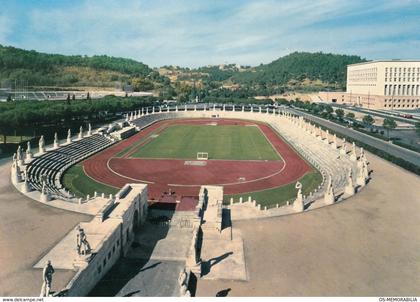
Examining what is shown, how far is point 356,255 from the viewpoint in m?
25.6

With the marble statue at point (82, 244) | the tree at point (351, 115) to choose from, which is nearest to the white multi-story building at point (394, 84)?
the tree at point (351, 115)

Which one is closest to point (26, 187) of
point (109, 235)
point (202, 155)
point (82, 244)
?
point (109, 235)

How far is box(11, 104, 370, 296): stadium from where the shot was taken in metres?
25.9

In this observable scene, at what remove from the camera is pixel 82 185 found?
46062 millimetres

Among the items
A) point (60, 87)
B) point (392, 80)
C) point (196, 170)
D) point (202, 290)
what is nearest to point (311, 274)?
point (202, 290)

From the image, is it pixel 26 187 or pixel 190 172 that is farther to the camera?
pixel 190 172

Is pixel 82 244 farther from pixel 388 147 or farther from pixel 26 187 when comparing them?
pixel 388 147

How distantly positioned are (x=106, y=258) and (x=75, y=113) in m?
62.9

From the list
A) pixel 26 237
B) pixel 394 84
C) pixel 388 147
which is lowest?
pixel 26 237

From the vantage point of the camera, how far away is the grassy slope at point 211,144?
65.1 metres

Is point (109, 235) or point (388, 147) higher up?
point (388, 147)

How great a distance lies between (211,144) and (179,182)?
93.8 ft

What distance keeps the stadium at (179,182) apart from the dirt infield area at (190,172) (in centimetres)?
14

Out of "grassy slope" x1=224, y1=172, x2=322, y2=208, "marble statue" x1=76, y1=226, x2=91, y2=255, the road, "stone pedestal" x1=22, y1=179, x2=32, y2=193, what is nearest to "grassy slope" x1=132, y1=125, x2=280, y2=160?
"grassy slope" x1=224, y1=172, x2=322, y2=208
